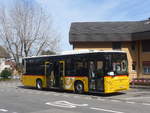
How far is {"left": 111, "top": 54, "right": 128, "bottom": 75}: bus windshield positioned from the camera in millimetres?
17500

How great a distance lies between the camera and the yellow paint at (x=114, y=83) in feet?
55.9

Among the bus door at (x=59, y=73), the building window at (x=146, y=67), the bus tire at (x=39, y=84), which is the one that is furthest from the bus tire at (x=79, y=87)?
the building window at (x=146, y=67)

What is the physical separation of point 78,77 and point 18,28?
29.3 metres

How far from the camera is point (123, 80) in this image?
18.0 m

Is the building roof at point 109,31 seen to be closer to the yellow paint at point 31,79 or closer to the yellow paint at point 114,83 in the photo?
the yellow paint at point 31,79

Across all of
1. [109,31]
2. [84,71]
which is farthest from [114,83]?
[109,31]

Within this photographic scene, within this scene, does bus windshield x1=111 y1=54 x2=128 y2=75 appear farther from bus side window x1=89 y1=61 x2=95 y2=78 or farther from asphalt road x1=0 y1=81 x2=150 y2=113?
asphalt road x1=0 y1=81 x2=150 y2=113

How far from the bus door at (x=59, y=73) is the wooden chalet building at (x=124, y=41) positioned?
14655mm

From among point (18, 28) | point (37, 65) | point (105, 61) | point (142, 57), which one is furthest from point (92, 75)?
point (18, 28)

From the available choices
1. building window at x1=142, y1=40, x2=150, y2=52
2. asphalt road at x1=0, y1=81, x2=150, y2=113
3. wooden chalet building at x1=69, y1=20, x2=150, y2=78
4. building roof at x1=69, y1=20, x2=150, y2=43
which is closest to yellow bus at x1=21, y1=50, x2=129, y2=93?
asphalt road at x1=0, y1=81, x2=150, y2=113

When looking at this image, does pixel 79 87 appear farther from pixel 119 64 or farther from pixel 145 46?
pixel 145 46

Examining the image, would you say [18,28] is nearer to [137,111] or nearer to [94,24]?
[94,24]

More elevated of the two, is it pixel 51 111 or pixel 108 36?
pixel 108 36

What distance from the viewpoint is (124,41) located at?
35.2 meters
